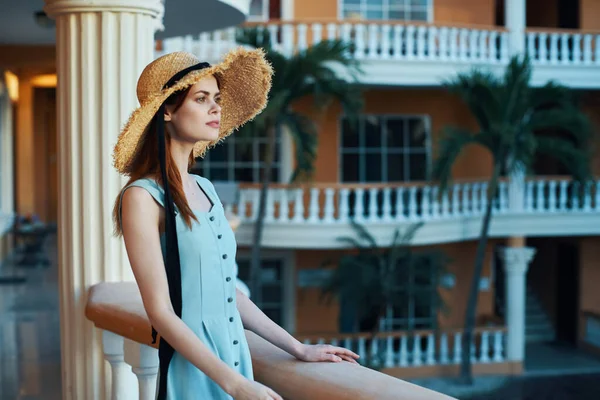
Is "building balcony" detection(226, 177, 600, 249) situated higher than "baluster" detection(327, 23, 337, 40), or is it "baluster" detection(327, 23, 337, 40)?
"baluster" detection(327, 23, 337, 40)

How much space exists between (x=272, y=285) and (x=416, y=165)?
10.2 ft

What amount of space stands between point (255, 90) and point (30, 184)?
46.5ft

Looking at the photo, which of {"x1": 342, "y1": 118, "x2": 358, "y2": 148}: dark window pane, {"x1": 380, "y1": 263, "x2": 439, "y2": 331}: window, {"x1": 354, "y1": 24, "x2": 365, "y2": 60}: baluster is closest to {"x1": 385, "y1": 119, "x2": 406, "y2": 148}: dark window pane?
{"x1": 342, "y1": 118, "x2": 358, "y2": 148}: dark window pane

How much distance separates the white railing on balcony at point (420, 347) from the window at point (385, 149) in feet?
8.90

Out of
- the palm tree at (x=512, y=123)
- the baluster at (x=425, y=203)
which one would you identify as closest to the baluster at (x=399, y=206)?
the baluster at (x=425, y=203)

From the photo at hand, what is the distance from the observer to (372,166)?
15617 millimetres

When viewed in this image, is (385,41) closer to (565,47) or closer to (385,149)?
(385,149)

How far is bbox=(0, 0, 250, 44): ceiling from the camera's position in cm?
480

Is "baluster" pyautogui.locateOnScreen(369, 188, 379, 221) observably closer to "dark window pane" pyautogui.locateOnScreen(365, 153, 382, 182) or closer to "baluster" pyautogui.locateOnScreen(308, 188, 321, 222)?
"baluster" pyautogui.locateOnScreen(308, 188, 321, 222)

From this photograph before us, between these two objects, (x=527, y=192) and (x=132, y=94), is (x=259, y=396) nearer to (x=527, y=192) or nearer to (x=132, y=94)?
(x=132, y=94)

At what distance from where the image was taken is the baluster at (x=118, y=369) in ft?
9.98

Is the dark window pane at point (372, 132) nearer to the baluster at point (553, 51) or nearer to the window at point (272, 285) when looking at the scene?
the window at point (272, 285)

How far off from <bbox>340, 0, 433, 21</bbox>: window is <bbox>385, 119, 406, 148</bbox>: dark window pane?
1.70 meters

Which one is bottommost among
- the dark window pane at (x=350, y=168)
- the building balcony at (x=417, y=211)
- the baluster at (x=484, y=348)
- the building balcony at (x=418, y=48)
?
the baluster at (x=484, y=348)
